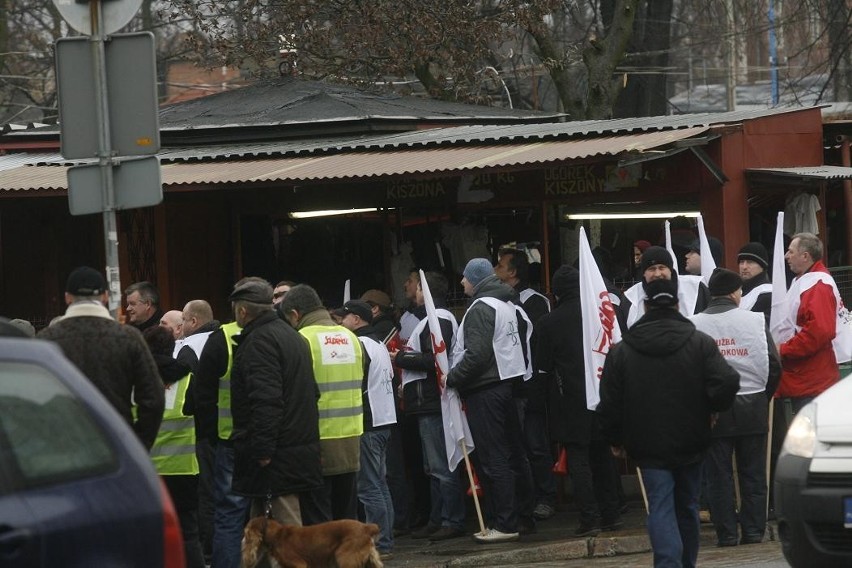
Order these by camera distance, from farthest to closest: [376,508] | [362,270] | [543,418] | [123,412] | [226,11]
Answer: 1. [226,11]
2. [362,270]
3. [543,418]
4. [376,508]
5. [123,412]

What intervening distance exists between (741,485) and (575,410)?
136cm

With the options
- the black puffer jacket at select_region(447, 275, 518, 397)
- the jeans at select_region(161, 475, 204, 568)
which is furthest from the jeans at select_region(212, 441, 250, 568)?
the black puffer jacket at select_region(447, 275, 518, 397)

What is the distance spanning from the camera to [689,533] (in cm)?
854

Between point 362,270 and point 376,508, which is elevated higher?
point 362,270

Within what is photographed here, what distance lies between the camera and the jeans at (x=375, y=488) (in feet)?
35.8

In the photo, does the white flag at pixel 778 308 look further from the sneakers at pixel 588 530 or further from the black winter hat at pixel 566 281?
the sneakers at pixel 588 530

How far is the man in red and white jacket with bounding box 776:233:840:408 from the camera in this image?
10.9 metres

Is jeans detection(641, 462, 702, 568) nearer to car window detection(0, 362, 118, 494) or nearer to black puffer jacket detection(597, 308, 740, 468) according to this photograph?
black puffer jacket detection(597, 308, 740, 468)

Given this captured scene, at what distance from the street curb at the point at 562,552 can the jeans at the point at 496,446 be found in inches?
20.3

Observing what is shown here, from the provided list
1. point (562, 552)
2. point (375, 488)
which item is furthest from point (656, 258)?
point (375, 488)

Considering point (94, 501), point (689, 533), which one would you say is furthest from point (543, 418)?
point (94, 501)

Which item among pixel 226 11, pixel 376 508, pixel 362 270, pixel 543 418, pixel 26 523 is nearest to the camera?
pixel 26 523

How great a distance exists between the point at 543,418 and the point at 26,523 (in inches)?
295

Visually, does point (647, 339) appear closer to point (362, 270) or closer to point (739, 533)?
point (739, 533)
